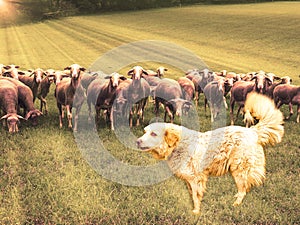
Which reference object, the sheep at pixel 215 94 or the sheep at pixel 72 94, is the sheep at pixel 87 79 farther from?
the sheep at pixel 215 94

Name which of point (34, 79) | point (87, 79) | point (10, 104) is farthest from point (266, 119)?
point (34, 79)

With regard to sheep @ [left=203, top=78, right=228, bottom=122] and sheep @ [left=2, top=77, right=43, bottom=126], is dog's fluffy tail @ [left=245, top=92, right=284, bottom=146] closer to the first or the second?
sheep @ [left=203, top=78, right=228, bottom=122]

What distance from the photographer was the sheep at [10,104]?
11.0 metres

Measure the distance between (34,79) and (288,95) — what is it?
8.94 meters

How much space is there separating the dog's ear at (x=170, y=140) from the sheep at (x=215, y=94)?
8154 mm

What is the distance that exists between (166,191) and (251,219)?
168 cm

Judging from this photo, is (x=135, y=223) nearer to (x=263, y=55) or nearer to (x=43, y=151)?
(x=43, y=151)

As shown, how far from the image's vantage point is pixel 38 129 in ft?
38.3

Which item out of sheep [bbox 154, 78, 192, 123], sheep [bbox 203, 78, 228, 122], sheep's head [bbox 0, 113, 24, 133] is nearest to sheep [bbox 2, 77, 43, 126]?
sheep's head [bbox 0, 113, 24, 133]

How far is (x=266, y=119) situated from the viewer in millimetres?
5055

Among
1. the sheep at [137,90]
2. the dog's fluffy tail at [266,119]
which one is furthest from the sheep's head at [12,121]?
the dog's fluffy tail at [266,119]

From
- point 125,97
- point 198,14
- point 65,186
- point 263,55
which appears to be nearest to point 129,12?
point 198,14

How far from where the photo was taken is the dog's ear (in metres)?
4.72

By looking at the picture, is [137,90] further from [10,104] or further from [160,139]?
[160,139]
